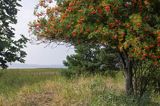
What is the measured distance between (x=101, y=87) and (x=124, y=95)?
5.66ft

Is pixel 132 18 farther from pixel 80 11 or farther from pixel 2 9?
pixel 2 9

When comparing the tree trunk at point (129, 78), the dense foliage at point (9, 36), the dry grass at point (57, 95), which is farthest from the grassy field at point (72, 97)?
the dense foliage at point (9, 36)

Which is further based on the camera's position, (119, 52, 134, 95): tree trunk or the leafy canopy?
(119, 52, 134, 95): tree trunk

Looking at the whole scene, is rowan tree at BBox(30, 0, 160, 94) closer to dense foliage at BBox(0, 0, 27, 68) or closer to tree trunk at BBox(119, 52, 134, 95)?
tree trunk at BBox(119, 52, 134, 95)

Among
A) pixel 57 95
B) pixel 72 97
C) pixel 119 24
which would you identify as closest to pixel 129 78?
pixel 72 97

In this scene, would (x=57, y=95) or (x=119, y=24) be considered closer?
(x=119, y=24)

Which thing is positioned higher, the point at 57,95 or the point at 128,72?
the point at 128,72

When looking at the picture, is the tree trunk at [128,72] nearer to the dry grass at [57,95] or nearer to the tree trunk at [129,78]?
the tree trunk at [129,78]

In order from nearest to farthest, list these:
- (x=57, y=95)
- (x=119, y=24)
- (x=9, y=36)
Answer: (x=119, y=24), (x=57, y=95), (x=9, y=36)

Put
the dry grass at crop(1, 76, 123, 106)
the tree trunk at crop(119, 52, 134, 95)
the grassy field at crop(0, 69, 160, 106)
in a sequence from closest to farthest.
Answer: the grassy field at crop(0, 69, 160, 106), the dry grass at crop(1, 76, 123, 106), the tree trunk at crop(119, 52, 134, 95)

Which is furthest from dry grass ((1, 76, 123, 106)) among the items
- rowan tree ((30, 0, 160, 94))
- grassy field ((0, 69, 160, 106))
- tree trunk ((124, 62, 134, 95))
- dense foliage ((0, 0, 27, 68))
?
dense foliage ((0, 0, 27, 68))

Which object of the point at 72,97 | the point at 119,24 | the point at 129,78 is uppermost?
the point at 119,24

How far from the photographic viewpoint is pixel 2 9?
31.3 meters

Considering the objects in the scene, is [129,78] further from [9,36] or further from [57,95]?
[9,36]
